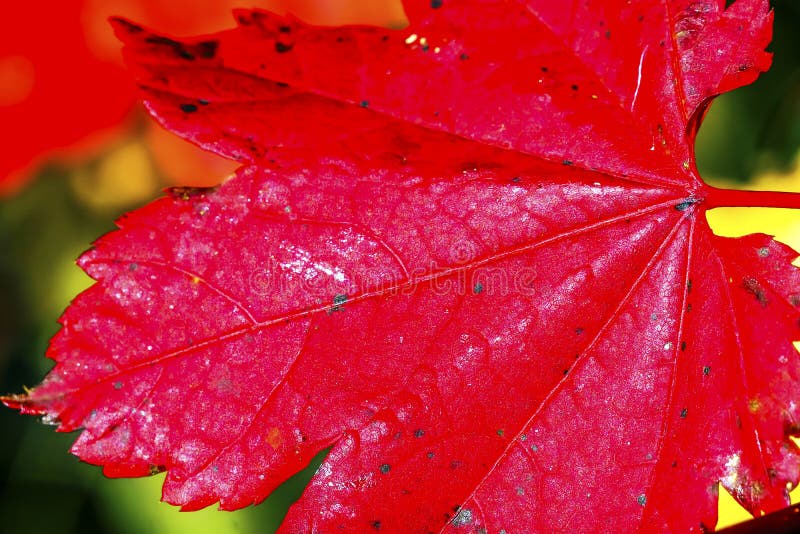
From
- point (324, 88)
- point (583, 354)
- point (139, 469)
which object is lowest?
point (139, 469)

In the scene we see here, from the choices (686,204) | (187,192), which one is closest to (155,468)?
(187,192)

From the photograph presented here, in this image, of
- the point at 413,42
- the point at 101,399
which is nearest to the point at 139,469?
the point at 101,399

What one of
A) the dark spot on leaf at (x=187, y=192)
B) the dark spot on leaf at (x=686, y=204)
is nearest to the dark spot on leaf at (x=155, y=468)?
the dark spot on leaf at (x=187, y=192)

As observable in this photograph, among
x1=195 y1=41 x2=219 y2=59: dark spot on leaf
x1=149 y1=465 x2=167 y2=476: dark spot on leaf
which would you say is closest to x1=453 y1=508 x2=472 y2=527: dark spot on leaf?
x1=149 y1=465 x2=167 y2=476: dark spot on leaf

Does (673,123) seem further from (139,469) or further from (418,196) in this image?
(139,469)

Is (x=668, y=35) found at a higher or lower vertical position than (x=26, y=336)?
higher

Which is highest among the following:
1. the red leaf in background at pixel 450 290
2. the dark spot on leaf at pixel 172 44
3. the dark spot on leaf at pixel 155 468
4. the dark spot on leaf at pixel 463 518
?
the dark spot on leaf at pixel 172 44

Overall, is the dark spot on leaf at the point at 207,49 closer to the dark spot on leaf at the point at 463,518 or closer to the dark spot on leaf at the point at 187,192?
the dark spot on leaf at the point at 187,192

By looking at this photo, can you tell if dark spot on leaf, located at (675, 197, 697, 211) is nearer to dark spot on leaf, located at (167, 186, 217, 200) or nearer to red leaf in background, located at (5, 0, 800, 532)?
red leaf in background, located at (5, 0, 800, 532)
